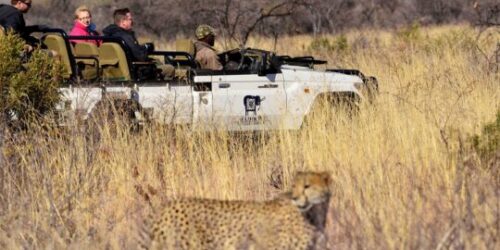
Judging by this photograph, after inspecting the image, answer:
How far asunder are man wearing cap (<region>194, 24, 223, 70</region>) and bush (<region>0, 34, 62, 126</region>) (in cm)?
277

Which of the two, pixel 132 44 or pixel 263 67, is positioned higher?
pixel 132 44

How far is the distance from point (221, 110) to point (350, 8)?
31.9m

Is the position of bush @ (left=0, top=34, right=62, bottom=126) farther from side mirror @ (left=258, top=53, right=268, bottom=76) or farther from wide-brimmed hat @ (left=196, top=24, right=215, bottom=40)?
wide-brimmed hat @ (left=196, top=24, right=215, bottom=40)

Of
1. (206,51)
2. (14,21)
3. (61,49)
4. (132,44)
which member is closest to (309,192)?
(61,49)

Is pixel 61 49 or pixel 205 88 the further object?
pixel 205 88

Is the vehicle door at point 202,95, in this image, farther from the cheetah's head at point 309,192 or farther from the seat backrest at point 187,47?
the cheetah's head at point 309,192

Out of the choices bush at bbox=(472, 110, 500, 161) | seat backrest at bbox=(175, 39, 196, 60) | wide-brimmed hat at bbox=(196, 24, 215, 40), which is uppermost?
wide-brimmed hat at bbox=(196, 24, 215, 40)

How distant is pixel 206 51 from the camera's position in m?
11.2

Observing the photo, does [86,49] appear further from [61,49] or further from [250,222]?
[250,222]

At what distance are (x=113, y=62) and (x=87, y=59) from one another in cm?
36

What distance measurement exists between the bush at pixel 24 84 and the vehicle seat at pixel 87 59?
148cm

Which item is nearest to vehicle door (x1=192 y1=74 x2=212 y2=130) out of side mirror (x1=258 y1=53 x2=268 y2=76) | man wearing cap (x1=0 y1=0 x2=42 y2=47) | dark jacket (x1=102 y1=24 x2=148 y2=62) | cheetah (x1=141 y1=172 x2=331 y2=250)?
side mirror (x1=258 y1=53 x2=268 y2=76)

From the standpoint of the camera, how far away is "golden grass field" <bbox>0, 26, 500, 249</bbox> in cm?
548

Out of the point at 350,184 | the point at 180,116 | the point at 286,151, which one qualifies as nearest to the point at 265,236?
the point at 350,184
